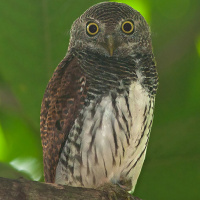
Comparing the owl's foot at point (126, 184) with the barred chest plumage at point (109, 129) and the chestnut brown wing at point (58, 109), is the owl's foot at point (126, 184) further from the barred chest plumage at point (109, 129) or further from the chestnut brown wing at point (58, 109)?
the chestnut brown wing at point (58, 109)

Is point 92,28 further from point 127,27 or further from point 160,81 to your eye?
point 160,81

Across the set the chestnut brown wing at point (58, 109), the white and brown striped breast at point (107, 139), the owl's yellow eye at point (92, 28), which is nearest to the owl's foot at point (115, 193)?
the white and brown striped breast at point (107, 139)

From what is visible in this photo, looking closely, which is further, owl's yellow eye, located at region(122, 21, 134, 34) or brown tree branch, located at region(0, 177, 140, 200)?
owl's yellow eye, located at region(122, 21, 134, 34)

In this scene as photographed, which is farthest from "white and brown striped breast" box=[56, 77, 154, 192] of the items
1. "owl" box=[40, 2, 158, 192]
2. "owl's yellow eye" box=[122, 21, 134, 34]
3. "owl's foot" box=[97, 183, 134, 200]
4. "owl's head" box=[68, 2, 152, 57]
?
"owl's yellow eye" box=[122, 21, 134, 34]

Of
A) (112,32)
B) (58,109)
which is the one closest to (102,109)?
(58,109)

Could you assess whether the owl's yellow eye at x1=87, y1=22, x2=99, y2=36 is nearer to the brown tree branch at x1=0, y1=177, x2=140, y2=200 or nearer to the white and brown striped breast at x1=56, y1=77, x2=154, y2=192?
the white and brown striped breast at x1=56, y1=77, x2=154, y2=192

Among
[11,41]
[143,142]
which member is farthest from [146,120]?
[11,41]
